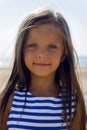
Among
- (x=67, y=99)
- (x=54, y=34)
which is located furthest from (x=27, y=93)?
(x=54, y=34)

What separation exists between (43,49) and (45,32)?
0.46ft

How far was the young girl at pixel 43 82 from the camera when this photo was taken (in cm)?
315

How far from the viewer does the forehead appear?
3129 mm

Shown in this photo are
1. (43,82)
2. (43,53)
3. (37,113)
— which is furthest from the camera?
(43,82)

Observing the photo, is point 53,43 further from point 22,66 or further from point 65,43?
point 22,66

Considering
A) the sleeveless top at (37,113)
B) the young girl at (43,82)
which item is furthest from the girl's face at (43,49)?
the sleeveless top at (37,113)

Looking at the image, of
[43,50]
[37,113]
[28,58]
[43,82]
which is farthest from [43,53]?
[37,113]

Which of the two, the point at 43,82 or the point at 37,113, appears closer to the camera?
the point at 37,113

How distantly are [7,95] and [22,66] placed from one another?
28 centimetres

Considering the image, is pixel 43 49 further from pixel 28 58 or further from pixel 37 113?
pixel 37 113

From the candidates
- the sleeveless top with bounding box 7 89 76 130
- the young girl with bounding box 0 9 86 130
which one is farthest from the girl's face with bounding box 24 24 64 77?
the sleeveless top with bounding box 7 89 76 130

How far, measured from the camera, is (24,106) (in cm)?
323

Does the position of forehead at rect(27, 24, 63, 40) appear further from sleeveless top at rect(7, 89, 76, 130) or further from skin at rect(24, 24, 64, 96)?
sleeveless top at rect(7, 89, 76, 130)

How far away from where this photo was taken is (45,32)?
3139 millimetres
